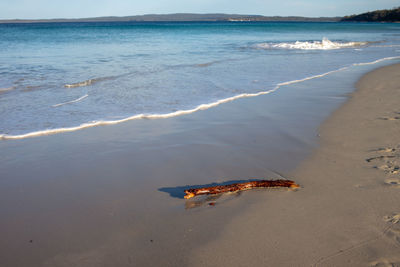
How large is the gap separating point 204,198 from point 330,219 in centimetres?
111

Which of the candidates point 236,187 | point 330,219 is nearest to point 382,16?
point 236,187

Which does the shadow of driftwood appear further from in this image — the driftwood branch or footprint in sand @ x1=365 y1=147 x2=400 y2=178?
footprint in sand @ x1=365 y1=147 x2=400 y2=178

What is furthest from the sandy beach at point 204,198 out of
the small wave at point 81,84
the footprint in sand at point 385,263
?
the small wave at point 81,84

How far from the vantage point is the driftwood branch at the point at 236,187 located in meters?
3.05

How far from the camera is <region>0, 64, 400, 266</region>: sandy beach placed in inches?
90.9

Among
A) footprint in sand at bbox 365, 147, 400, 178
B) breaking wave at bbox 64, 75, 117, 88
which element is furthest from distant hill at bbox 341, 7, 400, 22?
footprint in sand at bbox 365, 147, 400, 178

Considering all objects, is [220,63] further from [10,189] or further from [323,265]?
[323,265]

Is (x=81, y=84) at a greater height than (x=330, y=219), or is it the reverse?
(x=81, y=84)

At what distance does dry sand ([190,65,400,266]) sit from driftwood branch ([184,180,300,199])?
0.55ft

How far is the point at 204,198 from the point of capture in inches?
119

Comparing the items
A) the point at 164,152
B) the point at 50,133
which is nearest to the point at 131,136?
the point at 164,152

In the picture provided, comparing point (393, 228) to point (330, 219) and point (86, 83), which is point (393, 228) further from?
point (86, 83)

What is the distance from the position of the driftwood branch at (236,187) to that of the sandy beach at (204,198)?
73 mm

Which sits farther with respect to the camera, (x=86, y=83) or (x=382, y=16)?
(x=382, y=16)
